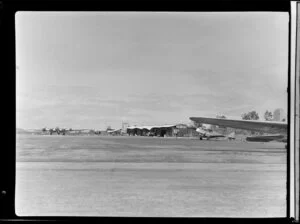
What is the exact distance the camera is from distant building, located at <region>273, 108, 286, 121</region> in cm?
207

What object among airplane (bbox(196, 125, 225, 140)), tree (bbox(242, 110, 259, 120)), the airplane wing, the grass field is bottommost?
the grass field

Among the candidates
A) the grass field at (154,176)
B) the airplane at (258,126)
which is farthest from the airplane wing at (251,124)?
the grass field at (154,176)

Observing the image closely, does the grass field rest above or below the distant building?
below

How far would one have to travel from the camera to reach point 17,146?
2.07m

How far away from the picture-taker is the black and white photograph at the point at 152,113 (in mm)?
2131

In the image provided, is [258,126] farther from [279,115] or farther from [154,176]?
[154,176]

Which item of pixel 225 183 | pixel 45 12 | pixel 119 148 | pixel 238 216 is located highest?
pixel 45 12

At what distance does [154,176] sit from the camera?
2.21m

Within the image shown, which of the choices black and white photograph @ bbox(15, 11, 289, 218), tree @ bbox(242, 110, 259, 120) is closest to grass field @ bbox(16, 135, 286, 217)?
black and white photograph @ bbox(15, 11, 289, 218)

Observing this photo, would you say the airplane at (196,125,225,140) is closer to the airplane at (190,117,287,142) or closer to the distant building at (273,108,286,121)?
the airplane at (190,117,287,142)

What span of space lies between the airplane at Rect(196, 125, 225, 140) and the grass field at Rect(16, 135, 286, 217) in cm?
4

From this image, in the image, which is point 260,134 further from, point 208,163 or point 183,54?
point 183,54
